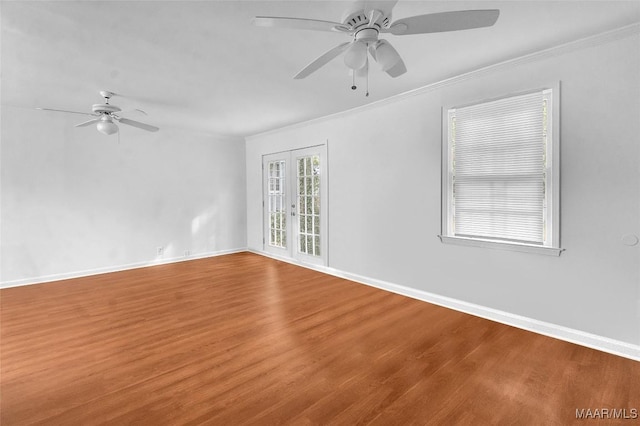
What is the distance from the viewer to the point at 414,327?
3002 millimetres

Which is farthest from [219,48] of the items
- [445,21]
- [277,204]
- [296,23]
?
[277,204]

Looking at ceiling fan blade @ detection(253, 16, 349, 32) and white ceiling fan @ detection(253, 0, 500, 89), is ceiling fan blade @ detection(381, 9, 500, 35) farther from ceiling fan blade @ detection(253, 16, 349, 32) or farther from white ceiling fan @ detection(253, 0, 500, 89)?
ceiling fan blade @ detection(253, 16, 349, 32)

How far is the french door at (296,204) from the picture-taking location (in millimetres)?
5262

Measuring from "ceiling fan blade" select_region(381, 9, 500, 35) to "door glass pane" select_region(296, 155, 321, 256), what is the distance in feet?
11.8

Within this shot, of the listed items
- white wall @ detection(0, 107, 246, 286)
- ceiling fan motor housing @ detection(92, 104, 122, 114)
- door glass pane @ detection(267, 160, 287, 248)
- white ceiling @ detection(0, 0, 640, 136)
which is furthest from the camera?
door glass pane @ detection(267, 160, 287, 248)

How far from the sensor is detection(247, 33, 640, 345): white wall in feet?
7.98

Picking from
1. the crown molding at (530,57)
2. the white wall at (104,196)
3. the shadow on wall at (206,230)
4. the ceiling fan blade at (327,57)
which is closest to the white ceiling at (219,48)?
the crown molding at (530,57)

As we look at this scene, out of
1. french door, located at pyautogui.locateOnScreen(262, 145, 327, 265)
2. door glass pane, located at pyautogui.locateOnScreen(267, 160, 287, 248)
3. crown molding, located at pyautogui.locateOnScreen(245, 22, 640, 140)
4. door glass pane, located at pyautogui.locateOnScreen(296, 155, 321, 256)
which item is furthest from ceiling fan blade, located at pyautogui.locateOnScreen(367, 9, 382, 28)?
door glass pane, located at pyautogui.locateOnScreen(267, 160, 287, 248)

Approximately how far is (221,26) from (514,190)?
3014 millimetres

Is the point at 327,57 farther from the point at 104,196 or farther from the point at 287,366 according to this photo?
the point at 104,196

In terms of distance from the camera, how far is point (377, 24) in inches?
68.3

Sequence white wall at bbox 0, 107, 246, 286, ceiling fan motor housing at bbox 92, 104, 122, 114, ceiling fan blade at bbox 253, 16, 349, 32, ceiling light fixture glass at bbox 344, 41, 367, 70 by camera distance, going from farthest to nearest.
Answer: white wall at bbox 0, 107, 246, 286, ceiling fan motor housing at bbox 92, 104, 122, 114, ceiling light fixture glass at bbox 344, 41, 367, 70, ceiling fan blade at bbox 253, 16, 349, 32

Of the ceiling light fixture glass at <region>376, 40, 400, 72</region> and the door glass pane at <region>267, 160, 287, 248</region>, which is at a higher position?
the ceiling light fixture glass at <region>376, 40, 400, 72</region>

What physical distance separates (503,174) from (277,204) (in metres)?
4.28
